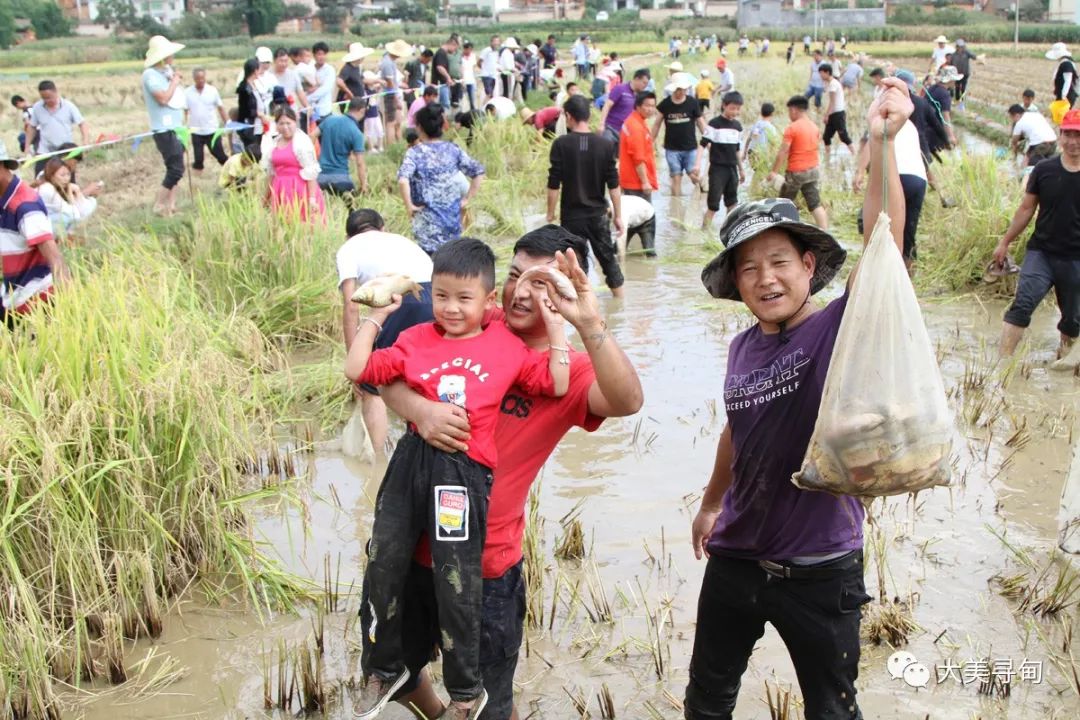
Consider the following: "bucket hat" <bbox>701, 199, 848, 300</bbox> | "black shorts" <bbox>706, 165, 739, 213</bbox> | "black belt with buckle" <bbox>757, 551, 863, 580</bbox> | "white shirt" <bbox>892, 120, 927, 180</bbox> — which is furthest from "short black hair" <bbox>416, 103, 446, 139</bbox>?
"black belt with buckle" <bbox>757, 551, 863, 580</bbox>

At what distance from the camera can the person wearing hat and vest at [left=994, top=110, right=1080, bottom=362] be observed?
6359 mm

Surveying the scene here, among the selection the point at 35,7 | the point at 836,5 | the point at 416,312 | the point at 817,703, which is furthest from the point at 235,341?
the point at 836,5

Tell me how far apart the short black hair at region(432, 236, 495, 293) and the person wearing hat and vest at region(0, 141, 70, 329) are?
3.46m

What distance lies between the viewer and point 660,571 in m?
4.61

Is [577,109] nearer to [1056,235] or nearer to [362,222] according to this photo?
[362,222]

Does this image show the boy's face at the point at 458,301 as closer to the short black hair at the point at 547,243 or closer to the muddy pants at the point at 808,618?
the short black hair at the point at 547,243

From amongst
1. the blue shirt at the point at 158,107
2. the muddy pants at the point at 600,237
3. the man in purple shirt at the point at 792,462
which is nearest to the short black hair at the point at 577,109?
the muddy pants at the point at 600,237

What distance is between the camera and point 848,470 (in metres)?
2.42

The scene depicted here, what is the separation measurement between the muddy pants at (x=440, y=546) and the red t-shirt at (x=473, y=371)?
0.33ft

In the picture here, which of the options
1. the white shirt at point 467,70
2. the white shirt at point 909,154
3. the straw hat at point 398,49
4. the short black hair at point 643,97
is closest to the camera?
the white shirt at point 909,154

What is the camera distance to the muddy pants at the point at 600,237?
864 centimetres

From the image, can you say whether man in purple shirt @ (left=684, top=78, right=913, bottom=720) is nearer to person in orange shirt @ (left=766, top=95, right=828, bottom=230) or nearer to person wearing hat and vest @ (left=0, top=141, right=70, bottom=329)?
person wearing hat and vest @ (left=0, top=141, right=70, bottom=329)

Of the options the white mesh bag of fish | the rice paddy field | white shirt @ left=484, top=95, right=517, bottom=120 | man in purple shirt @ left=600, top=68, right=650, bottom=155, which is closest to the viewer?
the white mesh bag of fish

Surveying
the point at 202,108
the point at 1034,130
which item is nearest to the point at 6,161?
the point at 202,108
